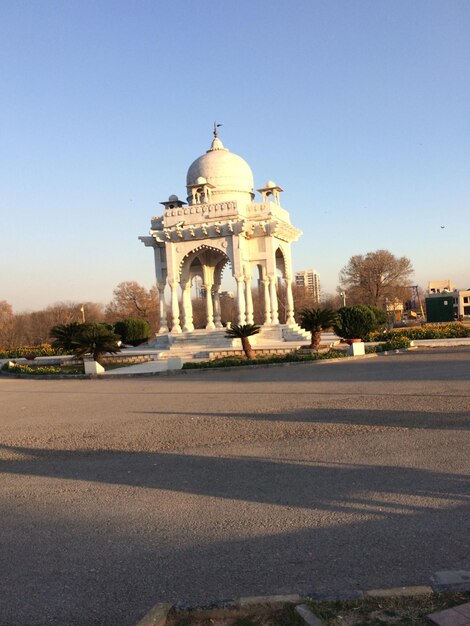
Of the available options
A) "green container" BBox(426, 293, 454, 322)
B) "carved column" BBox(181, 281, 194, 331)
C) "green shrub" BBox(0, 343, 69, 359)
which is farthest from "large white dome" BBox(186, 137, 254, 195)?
"green container" BBox(426, 293, 454, 322)

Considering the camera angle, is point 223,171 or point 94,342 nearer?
A: point 94,342

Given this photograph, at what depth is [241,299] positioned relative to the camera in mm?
25562

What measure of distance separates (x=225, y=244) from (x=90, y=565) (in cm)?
2303

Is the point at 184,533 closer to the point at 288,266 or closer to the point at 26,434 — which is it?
the point at 26,434

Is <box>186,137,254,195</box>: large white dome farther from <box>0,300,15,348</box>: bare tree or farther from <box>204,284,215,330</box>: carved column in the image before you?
<box>0,300,15,348</box>: bare tree

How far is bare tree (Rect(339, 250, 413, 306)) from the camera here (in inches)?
2170

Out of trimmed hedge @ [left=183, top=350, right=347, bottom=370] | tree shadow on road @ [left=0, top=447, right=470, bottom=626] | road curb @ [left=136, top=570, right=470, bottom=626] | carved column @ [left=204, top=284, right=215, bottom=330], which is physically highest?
carved column @ [left=204, top=284, right=215, bottom=330]

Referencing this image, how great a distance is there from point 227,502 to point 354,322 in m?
19.2

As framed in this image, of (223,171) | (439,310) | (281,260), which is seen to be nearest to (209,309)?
(281,260)

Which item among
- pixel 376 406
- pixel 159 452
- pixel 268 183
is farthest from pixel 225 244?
pixel 159 452

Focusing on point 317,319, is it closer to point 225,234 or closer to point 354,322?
point 354,322

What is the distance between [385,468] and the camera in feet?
17.3

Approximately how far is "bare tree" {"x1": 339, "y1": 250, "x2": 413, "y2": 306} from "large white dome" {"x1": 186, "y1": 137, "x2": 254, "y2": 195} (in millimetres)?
29140

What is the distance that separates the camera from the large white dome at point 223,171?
92.9ft
